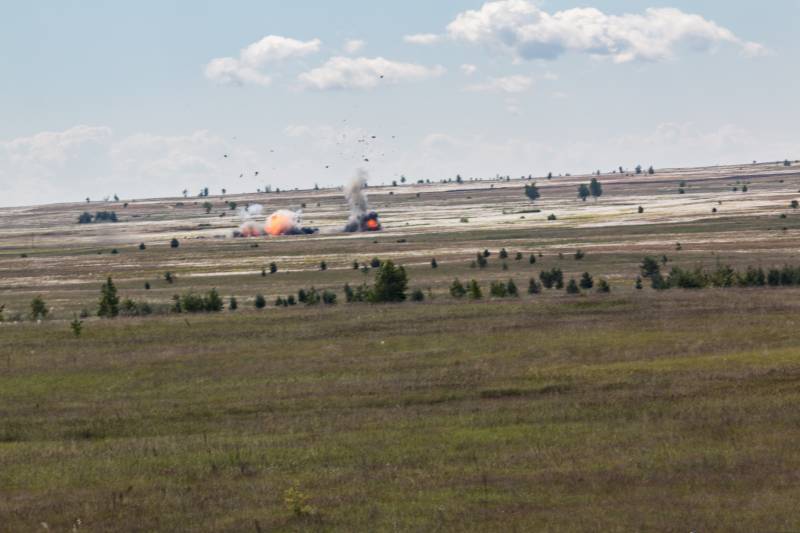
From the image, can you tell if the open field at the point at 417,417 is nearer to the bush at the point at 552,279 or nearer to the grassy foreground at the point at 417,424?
the grassy foreground at the point at 417,424

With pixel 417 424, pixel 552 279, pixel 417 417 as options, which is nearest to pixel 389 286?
pixel 552 279

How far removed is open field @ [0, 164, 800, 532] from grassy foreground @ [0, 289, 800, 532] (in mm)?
97

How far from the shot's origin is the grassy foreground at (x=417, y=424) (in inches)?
1064

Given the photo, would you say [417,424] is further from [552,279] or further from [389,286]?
[552,279]

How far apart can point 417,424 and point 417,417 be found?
3.70ft

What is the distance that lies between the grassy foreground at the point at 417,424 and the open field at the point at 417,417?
0.10 meters

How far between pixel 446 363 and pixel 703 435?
16.2 meters

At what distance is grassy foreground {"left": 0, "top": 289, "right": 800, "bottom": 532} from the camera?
88.7ft

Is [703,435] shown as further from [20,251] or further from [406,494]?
[20,251]

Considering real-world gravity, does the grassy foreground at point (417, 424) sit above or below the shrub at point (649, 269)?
above

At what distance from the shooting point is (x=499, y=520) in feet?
84.2

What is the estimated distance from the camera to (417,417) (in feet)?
122

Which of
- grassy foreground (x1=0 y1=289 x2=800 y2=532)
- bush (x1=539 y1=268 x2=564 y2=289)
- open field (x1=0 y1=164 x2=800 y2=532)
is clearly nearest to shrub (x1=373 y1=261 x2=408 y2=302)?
open field (x1=0 y1=164 x2=800 y2=532)

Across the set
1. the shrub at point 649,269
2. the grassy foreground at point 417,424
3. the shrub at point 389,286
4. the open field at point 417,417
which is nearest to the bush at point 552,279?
the shrub at point 649,269
